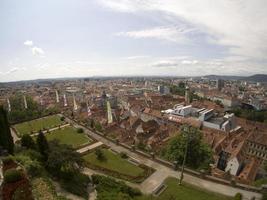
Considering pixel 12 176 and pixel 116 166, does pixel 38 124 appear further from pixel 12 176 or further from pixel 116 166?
pixel 12 176

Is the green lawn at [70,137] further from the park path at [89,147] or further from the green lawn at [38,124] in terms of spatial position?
the green lawn at [38,124]

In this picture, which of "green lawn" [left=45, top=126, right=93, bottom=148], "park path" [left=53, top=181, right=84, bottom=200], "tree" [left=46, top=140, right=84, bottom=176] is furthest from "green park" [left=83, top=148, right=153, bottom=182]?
"green lawn" [left=45, top=126, right=93, bottom=148]

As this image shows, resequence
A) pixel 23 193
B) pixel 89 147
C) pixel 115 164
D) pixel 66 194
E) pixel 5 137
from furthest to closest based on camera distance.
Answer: pixel 89 147
pixel 115 164
pixel 5 137
pixel 66 194
pixel 23 193

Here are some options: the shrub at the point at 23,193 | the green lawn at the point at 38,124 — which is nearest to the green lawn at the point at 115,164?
the shrub at the point at 23,193

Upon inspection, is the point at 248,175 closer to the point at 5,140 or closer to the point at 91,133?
the point at 91,133

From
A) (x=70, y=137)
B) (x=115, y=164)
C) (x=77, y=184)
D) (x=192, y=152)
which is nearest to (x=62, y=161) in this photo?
(x=77, y=184)

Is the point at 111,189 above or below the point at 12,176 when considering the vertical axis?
below

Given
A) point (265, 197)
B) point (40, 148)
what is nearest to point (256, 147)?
point (265, 197)
